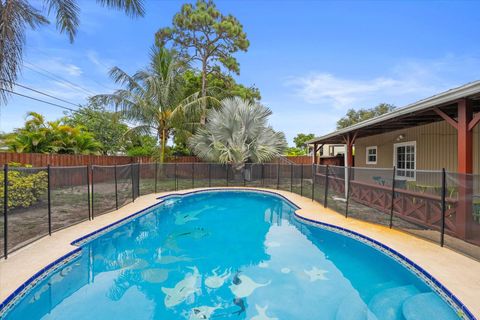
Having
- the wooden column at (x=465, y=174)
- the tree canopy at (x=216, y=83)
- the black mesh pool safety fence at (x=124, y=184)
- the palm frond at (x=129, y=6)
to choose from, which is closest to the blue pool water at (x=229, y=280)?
the wooden column at (x=465, y=174)

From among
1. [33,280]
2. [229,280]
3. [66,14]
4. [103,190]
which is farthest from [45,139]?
[229,280]

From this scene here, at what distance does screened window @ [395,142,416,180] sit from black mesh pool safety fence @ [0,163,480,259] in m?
1.35

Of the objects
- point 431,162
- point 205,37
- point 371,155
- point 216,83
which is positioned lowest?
point 431,162

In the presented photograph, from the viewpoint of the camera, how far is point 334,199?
8.56 m

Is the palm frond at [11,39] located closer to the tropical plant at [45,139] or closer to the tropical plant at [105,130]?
the tropical plant at [45,139]

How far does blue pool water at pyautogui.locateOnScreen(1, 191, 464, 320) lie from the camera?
11.0 feet

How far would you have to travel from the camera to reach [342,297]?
148 inches

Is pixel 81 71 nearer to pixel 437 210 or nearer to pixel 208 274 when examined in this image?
pixel 208 274

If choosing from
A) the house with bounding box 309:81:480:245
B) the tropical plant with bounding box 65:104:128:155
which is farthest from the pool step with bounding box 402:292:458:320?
the tropical plant with bounding box 65:104:128:155

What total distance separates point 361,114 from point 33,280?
33.6 metres

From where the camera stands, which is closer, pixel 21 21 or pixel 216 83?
pixel 21 21

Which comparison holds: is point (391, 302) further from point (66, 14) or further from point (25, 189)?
point (66, 14)

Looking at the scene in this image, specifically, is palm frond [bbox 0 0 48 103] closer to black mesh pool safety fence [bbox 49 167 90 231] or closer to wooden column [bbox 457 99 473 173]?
black mesh pool safety fence [bbox 49 167 90 231]

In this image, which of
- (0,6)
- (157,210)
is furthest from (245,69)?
(0,6)
